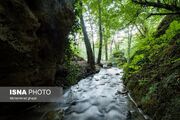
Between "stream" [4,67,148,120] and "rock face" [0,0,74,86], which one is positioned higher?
"rock face" [0,0,74,86]

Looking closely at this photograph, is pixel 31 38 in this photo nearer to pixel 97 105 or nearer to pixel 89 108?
pixel 89 108

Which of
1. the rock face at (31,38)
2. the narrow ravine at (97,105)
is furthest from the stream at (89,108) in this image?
the rock face at (31,38)

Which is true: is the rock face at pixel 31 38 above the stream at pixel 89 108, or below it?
above

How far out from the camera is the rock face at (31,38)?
4133 millimetres

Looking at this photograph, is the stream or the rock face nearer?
the rock face

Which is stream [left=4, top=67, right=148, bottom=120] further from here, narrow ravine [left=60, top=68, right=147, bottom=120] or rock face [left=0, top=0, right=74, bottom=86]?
rock face [left=0, top=0, right=74, bottom=86]

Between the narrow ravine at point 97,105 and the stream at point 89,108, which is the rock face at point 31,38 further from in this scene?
the narrow ravine at point 97,105

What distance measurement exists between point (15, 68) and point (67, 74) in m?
4.57

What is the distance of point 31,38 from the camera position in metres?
4.83

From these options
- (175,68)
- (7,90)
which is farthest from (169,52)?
(7,90)

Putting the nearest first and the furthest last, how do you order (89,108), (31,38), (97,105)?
(31,38) < (89,108) < (97,105)

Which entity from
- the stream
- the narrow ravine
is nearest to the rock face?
the stream

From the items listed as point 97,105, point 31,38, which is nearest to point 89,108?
point 97,105

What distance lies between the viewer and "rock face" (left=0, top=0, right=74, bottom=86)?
4.13 meters
